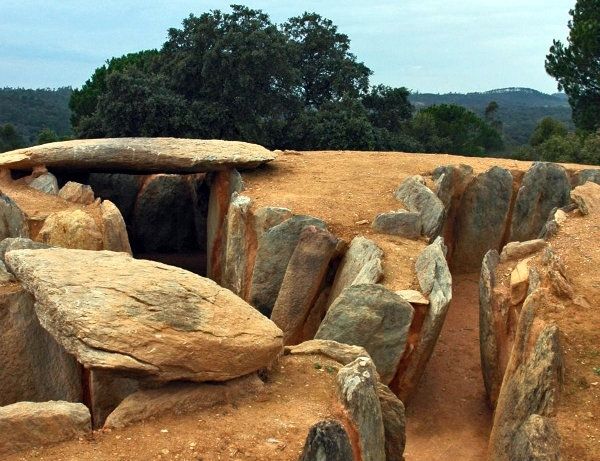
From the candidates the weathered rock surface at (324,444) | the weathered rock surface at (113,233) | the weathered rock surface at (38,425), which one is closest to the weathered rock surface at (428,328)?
the weathered rock surface at (324,444)

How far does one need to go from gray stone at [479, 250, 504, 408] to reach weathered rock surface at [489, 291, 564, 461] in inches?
55.2

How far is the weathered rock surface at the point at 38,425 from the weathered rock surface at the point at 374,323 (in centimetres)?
405

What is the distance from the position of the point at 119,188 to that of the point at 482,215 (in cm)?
797

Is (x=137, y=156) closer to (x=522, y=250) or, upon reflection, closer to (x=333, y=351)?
(x=522, y=250)

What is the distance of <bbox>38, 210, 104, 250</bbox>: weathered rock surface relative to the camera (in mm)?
13684

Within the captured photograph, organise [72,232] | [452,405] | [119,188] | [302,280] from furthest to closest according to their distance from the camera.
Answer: [119,188]
[72,232]
[302,280]
[452,405]

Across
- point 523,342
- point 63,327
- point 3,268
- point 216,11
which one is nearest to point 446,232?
point 523,342

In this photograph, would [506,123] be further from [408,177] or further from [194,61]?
[408,177]

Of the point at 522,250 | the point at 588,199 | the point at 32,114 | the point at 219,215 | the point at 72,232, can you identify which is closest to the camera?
the point at 522,250

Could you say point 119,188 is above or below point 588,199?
above

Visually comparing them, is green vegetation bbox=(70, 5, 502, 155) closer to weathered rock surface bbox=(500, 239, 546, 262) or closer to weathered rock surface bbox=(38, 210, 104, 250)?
weathered rock surface bbox=(38, 210, 104, 250)

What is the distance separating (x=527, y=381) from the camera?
836 cm

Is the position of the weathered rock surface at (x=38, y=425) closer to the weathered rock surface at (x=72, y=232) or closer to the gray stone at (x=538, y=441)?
the gray stone at (x=538, y=441)

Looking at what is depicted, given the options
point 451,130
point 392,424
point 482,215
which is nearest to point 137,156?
point 482,215
